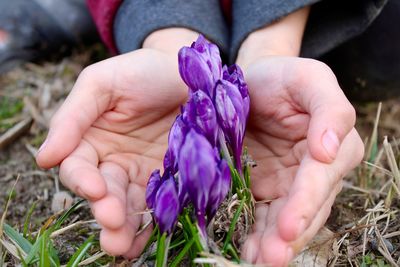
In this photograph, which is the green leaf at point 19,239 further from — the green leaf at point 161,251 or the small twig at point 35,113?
the small twig at point 35,113

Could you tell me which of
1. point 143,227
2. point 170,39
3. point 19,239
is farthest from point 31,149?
point 143,227

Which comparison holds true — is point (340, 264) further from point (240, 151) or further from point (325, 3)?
point (325, 3)

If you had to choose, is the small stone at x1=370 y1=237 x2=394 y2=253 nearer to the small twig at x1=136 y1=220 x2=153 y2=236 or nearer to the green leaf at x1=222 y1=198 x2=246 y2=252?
the green leaf at x1=222 y1=198 x2=246 y2=252

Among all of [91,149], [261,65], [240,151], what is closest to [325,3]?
[261,65]

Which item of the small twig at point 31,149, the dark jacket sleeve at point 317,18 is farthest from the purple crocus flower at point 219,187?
the small twig at point 31,149

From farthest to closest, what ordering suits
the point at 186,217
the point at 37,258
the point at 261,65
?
the point at 261,65
the point at 37,258
the point at 186,217

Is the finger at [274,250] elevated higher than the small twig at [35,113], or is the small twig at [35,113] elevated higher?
the finger at [274,250]
